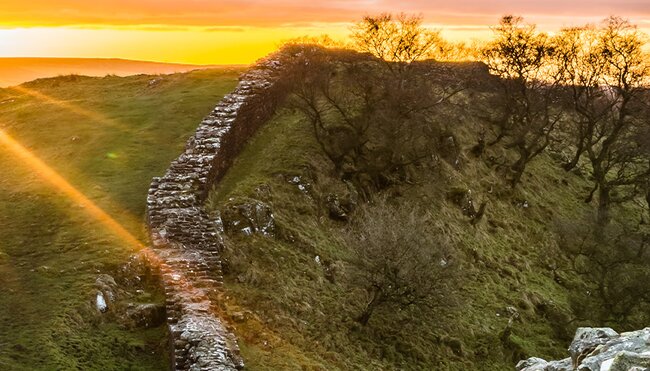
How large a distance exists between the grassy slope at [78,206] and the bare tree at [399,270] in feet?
30.4

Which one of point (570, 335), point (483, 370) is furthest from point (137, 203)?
point (570, 335)

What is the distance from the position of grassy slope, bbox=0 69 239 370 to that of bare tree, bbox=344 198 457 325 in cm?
926

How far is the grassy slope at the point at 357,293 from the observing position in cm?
2119

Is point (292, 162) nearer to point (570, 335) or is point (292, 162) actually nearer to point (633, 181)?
point (570, 335)

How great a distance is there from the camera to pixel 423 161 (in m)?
38.2

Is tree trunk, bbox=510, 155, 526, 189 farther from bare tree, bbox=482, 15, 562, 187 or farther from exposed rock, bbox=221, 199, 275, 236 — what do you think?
exposed rock, bbox=221, 199, 275, 236

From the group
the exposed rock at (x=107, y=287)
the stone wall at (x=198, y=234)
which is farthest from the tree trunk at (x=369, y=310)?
the exposed rock at (x=107, y=287)

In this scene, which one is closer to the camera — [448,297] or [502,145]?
[448,297]

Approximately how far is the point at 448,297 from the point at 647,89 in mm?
24598

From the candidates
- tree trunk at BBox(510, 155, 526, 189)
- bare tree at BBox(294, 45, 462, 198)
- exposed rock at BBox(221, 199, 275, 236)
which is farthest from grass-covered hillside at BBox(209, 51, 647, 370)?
tree trunk at BBox(510, 155, 526, 189)

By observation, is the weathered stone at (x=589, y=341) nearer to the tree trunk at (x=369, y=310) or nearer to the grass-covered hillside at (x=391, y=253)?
the grass-covered hillside at (x=391, y=253)

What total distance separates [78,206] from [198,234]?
640 cm

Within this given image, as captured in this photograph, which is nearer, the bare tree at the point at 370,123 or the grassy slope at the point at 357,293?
the grassy slope at the point at 357,293

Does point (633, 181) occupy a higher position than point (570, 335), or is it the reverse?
point (633, 181)
